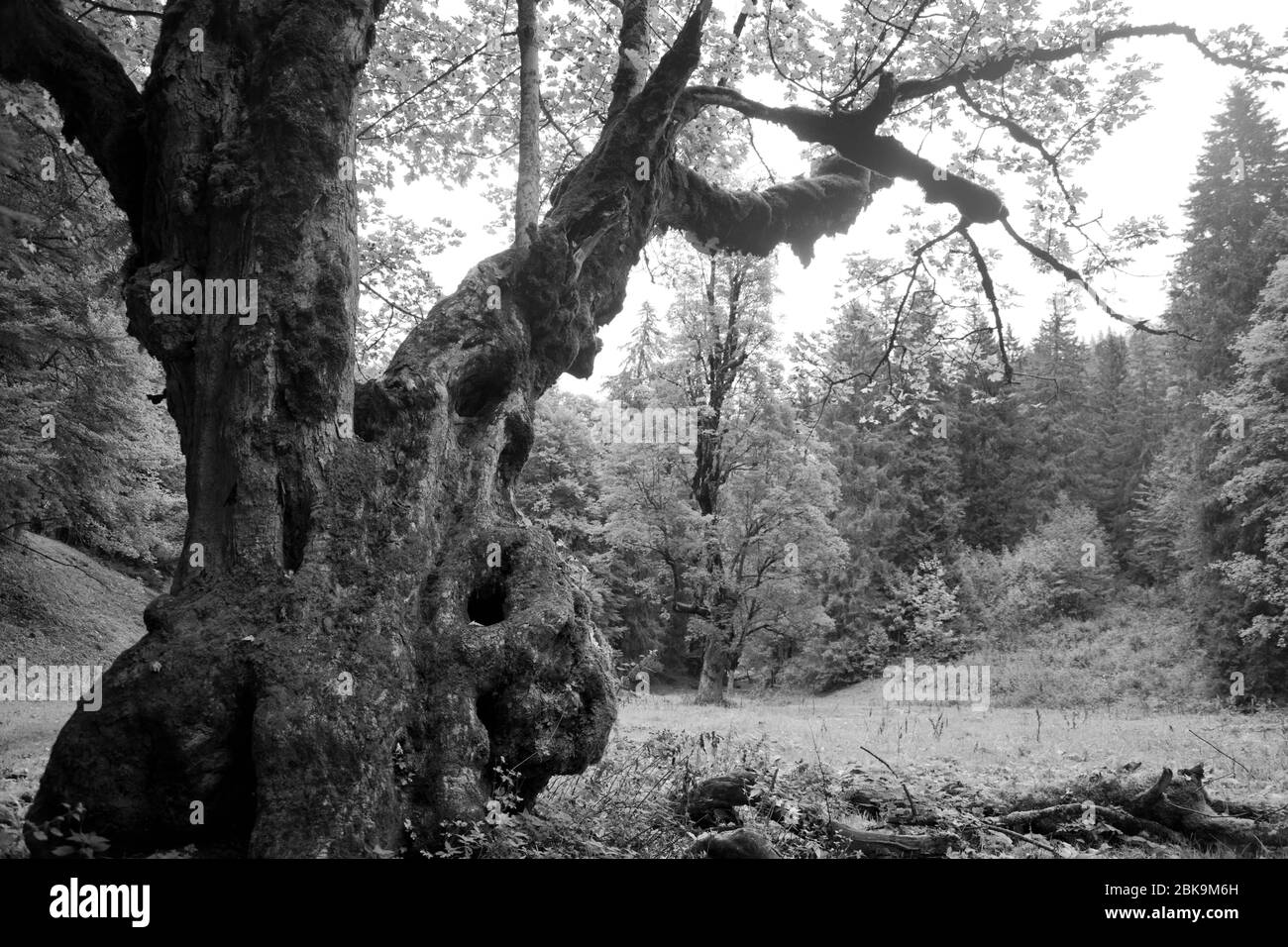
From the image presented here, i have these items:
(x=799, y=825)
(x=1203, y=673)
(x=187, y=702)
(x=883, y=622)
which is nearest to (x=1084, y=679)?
(x=1203, y=673)

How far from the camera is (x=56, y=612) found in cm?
2033

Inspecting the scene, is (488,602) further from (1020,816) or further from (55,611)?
(55,611)

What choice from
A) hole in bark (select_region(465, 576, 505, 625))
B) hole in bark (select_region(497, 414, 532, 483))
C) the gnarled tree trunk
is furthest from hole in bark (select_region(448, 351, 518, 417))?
hole in bark (select_region(465, 576, 505, 625))

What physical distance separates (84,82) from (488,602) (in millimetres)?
4736

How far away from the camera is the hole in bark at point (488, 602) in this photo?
6090 millimetres

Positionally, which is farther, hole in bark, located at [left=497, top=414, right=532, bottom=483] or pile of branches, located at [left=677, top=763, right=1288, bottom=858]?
hole in bark, located at [left=497, top=414, right=532, bottom=483]

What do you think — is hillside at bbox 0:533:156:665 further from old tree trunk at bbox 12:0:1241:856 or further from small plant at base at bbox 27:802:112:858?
small plant at base at bbox 27:802:112:858

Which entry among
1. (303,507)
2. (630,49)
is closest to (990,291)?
(630,49)

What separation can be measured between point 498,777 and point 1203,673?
80.2 feet

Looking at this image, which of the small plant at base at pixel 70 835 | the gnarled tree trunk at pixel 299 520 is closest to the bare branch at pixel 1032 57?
the gnarled tree trunk at pixel 299 520

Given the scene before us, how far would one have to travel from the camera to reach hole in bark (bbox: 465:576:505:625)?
240 inches

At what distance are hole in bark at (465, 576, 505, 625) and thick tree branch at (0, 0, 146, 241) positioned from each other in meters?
3.77

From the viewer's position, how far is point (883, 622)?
117ft
